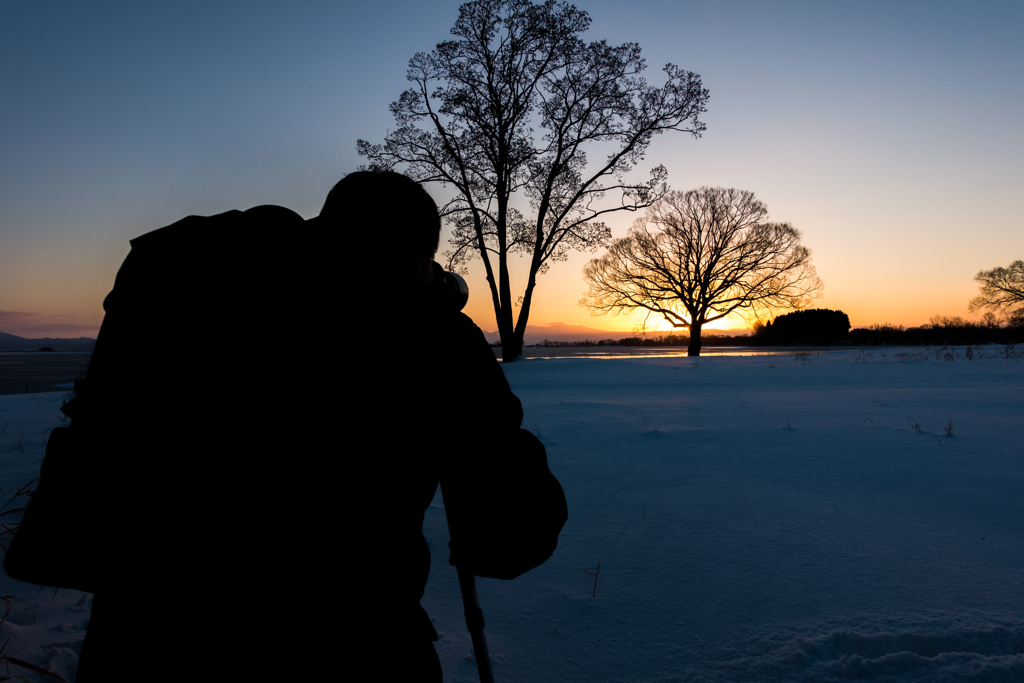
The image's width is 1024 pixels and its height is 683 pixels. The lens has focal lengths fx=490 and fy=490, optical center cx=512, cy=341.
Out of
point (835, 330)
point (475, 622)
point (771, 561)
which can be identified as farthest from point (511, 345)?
point (835, 330)

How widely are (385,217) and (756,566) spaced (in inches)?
82.4

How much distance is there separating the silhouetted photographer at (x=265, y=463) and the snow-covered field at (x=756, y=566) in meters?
1.07

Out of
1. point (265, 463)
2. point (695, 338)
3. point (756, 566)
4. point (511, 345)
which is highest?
point (695, 338)

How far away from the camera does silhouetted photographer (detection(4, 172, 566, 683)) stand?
745 mm

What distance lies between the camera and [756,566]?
210 cm

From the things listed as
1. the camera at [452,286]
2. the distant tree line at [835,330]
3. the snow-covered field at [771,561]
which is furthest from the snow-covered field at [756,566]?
the distant tree line at [835,330]

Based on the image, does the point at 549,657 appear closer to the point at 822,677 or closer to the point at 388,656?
the point at 822,677

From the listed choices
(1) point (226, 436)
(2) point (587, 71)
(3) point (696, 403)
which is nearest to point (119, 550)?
(1) point (226, 436)

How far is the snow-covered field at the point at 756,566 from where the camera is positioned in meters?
Result: 1.61

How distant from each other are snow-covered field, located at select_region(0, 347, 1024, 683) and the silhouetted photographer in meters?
1.07

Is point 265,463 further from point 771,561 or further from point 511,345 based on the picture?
point 511,345

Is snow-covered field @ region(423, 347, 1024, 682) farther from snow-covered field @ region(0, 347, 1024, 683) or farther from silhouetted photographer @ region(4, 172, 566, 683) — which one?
silhouetted photographer @ region(4, 172, 566, 683)

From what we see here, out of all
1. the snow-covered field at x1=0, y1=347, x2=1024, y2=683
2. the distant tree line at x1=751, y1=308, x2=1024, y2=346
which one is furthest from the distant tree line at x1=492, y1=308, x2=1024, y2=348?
the snow-covered field at x1=0, y1=347, x2=1024, y2=683

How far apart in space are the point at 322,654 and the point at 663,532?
2.01 metres
